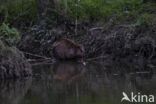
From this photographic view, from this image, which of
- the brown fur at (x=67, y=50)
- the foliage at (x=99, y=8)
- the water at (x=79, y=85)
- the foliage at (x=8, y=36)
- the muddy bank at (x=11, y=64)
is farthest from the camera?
the foliage at (x=99, y=8)

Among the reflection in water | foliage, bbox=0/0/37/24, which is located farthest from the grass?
the reflection in water

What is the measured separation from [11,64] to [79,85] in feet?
9.78

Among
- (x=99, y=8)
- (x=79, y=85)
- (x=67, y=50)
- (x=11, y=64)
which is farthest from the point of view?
(x=99, y=8)

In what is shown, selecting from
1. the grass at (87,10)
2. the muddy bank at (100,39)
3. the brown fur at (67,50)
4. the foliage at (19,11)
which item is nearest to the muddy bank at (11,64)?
the brown fur at (67,50)

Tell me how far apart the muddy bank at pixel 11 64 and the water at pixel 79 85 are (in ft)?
1.37

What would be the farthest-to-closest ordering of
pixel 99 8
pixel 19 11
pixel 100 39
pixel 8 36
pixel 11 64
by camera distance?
pixel 19 11, pixel 99 8, pixel 100 39, pixel 8 36, pixel 11 64

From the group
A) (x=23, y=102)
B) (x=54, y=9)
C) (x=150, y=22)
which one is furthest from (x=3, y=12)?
(x=23, y=102)

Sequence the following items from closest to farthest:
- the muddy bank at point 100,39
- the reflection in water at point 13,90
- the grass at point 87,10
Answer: the reflection in water at point 13,90
the muddy bank at point 100,39
the grass at point 87,10

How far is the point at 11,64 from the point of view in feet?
54.2

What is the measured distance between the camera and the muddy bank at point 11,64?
16.5 meters

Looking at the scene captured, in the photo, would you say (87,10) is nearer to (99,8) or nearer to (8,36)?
(99,8)

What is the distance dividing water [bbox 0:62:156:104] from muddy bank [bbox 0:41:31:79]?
0.42 metres

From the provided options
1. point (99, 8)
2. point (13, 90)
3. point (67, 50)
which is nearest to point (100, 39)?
point (67, 50)

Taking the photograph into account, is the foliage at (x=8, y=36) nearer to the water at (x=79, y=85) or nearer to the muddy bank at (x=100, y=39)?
the water at (x=79, y=85)
